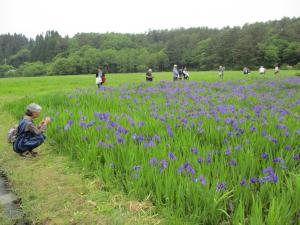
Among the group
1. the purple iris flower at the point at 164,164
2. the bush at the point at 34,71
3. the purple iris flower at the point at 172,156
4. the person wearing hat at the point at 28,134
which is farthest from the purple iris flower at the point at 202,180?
the bush at the point at 34,71

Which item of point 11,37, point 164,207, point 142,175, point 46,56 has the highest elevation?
point 11,37

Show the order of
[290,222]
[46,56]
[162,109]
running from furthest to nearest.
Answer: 1. [46,56]
2. [162,109]
3. [290,222]

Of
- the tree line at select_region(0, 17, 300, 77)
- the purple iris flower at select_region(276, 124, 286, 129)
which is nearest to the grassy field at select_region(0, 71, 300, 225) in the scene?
the purple iris flower at select_region(276, 124, 286, 129)

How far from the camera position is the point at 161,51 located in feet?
309

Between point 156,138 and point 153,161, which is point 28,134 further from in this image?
point 153,161

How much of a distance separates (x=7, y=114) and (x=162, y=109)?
5.20 m

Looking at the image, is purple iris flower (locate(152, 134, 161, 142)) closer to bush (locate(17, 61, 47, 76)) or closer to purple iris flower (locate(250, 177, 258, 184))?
purple iris flower (locate(250, 177, 258, 184))

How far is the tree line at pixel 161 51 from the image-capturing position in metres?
68.9

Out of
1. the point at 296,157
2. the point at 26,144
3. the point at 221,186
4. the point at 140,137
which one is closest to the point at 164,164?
the point at 221,186

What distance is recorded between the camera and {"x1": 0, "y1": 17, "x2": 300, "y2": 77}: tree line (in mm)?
68938

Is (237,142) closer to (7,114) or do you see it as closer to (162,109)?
(162,109)

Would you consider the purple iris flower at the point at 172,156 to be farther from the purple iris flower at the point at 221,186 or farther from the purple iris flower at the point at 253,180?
the purple iris flower at the point at 253,180

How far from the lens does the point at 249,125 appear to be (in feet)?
15.7

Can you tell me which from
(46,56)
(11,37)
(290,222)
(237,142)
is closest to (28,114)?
(237,142)
